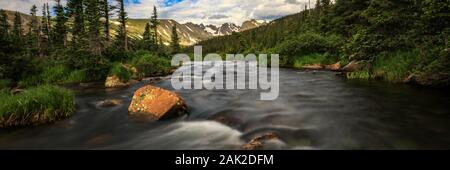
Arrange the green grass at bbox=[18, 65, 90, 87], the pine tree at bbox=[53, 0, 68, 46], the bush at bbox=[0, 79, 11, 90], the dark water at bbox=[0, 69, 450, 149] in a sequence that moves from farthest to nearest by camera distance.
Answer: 1. the pine tree at bbox=[53, 0, 68, 46]
2. the green grass at bbox=[18, 65, 90, 87]
3. the bush at bbox=[0, 79, 11, 90]
4. the dark water at bbox=[0, 69, 450, 149]

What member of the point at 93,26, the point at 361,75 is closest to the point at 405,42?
the point at 361,75

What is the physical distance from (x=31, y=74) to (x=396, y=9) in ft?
95.4

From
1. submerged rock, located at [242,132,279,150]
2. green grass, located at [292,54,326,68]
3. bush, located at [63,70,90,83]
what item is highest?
green grass, located at [292,54,326,68]

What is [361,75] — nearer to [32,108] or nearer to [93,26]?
[32,108]

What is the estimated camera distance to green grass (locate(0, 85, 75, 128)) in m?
10.6

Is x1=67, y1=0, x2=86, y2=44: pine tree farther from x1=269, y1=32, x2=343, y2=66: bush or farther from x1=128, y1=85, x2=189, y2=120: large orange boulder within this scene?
x1=128, y1=85, x2=189, y2=120: large orange boulder

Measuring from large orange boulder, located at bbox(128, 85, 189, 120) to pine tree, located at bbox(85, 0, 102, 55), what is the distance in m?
16.9

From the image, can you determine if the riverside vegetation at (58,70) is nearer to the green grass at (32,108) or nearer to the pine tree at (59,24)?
the green grass at (32,108)

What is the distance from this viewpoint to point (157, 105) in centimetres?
1170

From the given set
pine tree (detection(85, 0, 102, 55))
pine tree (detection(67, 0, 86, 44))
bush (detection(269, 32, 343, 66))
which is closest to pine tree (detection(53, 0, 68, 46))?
pine tree (detection(67, 0, 86, 44))

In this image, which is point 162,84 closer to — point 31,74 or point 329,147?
point 31,74

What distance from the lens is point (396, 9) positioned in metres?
19.3

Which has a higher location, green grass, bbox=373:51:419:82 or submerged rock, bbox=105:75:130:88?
green grass, bbox=373:51:419:82
